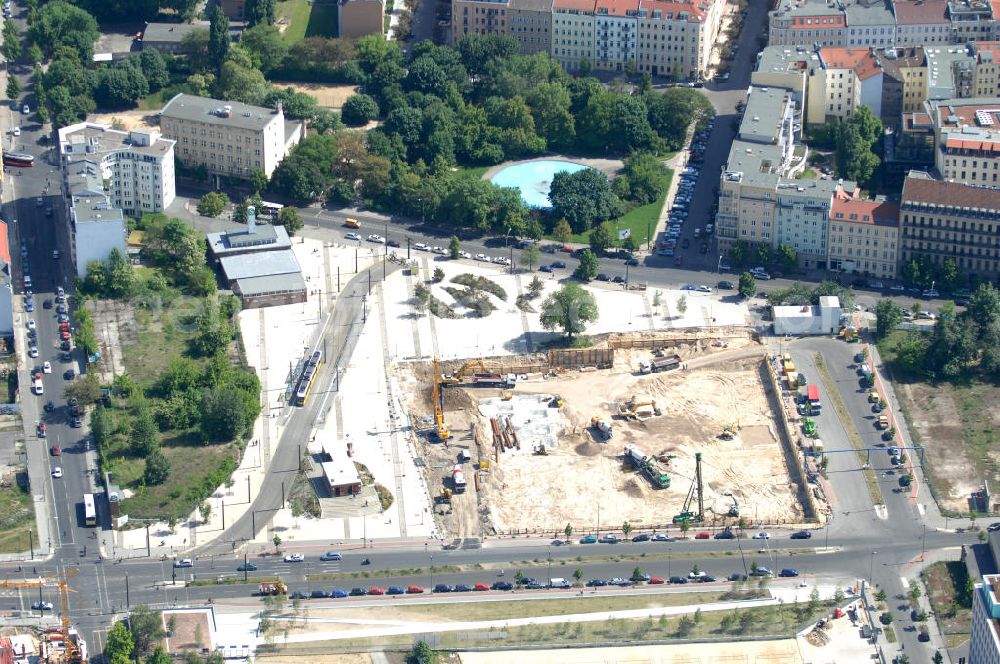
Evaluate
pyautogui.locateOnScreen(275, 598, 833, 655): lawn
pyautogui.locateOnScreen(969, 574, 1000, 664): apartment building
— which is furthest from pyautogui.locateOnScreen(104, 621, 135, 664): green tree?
pyautogui.locateOnScreen(969, 574, 1000, 664): apartment building

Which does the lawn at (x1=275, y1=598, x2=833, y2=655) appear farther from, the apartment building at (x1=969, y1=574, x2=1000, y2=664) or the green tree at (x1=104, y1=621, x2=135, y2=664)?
the apartment building at (x1=969, y1=574, x2=1000, y2=664)

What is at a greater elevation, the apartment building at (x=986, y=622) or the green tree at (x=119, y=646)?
the apartment building at (x=986, y=622)

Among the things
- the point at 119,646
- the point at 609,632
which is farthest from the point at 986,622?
the point at 119,646

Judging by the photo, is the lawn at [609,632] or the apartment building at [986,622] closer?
the apartment building at [986,622]

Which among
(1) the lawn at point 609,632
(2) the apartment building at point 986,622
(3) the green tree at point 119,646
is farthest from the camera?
(1) the lawn at point 609,632

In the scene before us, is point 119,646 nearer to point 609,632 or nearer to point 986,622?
point 609,632

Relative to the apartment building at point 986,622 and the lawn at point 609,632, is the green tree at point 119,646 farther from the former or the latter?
the apartment building at point 986,622

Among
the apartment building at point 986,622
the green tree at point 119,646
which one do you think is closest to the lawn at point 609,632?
the green tree at point 119,646
